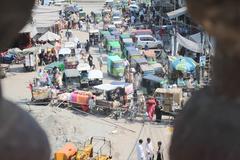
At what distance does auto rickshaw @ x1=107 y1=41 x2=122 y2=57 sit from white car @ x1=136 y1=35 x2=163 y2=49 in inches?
60.9

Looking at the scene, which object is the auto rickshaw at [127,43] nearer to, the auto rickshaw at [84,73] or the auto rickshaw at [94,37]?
the auto rickshaw at [94,37]

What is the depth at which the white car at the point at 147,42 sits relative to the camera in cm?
3262

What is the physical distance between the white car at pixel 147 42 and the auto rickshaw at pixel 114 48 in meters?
1.55

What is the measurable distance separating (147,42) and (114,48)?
2356 mm

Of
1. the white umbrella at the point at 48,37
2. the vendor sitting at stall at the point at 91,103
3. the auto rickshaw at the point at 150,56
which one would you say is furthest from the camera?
the white umbrella at the point at 48,37

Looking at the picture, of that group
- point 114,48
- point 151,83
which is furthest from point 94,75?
point 114,48

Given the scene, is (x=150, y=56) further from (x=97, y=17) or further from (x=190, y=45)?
(x=97, y=17)

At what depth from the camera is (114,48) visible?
3145 cm

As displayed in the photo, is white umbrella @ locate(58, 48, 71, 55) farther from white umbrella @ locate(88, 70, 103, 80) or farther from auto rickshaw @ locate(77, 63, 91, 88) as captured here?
white umbrella @ locate(88, 70, 103, 80)

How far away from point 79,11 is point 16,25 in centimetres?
4361

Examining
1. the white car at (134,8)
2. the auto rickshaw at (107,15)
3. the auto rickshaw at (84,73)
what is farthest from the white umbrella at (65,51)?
the white car at (134,8)

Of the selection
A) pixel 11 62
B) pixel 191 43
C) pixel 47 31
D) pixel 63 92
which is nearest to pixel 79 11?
pixel 47 31

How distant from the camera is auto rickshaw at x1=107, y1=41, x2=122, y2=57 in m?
31.0

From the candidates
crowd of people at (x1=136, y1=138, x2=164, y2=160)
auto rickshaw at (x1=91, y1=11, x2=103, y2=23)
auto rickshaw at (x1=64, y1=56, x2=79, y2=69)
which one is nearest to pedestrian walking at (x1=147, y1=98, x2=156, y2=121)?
crowd of people at (x1=136, y1=138, x2=164, y2=160)
